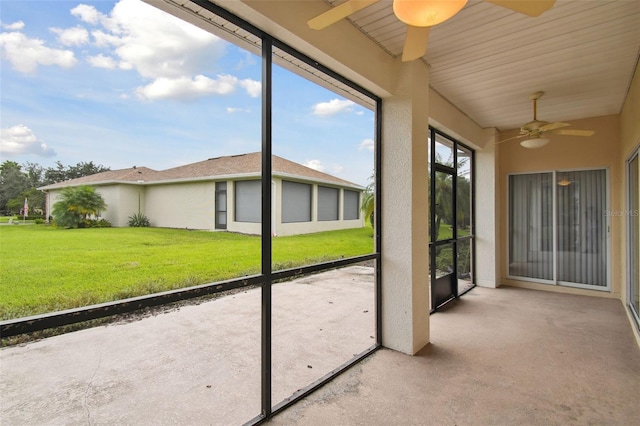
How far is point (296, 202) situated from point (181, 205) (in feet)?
3.78

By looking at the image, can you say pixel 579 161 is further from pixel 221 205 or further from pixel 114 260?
pixel 114 260

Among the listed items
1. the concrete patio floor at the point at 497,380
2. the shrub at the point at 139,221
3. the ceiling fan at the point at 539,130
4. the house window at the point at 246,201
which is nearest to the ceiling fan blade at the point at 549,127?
the ceiling fan at the point at 539,130

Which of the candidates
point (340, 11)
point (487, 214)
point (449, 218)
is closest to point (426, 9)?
point (340, 11)

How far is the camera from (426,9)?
1.21 meters

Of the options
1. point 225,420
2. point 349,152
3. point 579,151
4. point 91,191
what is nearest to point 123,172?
point 91,191

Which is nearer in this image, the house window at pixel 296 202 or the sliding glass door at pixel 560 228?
the house window at pixel 296 202

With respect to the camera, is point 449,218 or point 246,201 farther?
point 449,218

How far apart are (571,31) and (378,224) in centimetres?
222

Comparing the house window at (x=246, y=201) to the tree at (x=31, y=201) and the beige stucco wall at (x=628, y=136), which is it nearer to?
the tree at (x=31, y=201)

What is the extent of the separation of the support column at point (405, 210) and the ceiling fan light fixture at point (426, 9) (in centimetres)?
171

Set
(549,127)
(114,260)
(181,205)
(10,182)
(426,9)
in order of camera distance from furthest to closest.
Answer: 1. (549,127)
2. (181,205)
3. (114,260)
4. (10,182)
5. (426,9)

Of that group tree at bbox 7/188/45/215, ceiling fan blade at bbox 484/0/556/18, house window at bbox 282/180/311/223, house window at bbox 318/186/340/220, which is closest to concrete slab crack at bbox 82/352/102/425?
tree at bbox 7/188/45/215

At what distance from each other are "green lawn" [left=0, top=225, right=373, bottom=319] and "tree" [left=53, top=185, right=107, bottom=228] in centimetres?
6

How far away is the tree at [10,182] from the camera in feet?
4.31
